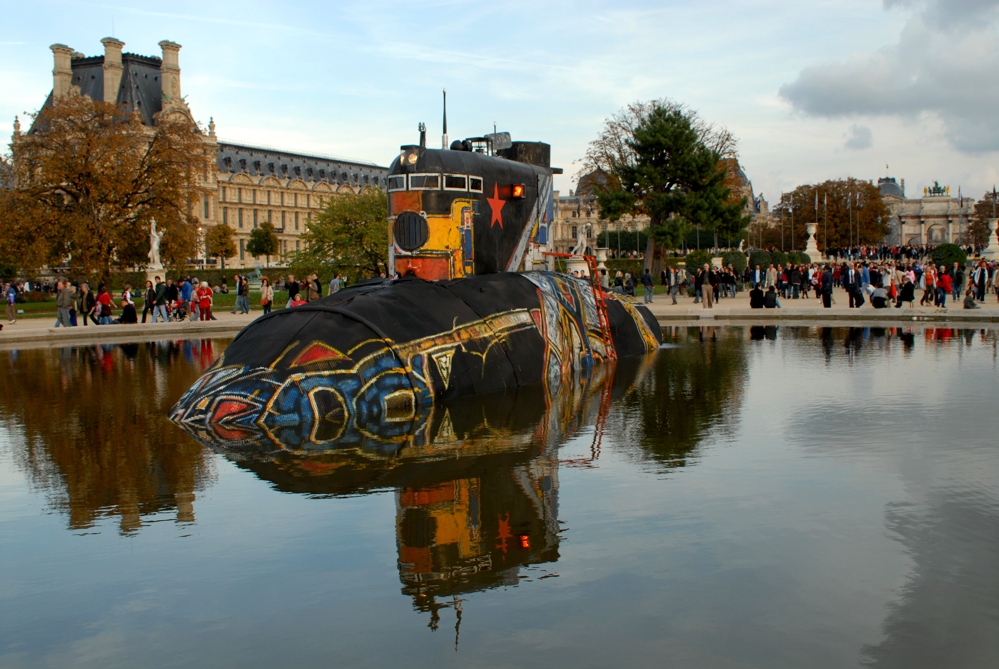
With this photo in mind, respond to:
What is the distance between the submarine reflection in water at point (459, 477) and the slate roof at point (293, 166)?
147648 mm

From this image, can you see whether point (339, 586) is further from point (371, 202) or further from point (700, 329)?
point (371, 202)

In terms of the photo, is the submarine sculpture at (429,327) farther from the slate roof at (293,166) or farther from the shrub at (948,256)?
the slate roof at (293,166)

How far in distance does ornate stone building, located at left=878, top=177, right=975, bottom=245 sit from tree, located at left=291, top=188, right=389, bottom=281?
363 feet

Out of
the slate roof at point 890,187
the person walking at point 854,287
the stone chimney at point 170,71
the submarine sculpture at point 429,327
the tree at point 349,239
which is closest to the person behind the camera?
the submarine sculpture at point 429,327

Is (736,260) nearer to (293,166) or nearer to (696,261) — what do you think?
(696,261)

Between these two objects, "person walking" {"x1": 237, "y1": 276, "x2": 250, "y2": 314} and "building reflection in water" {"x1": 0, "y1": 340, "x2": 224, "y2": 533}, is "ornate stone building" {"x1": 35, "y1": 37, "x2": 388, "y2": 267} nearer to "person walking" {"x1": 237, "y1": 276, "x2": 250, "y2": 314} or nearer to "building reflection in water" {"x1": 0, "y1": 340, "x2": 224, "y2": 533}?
"person walking" {"x1": 237, "y1": 276, "x2": 250, "y2": 314}

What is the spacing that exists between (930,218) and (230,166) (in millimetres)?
114002

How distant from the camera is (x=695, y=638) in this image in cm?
587

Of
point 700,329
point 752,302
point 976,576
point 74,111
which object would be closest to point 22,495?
point 976,576

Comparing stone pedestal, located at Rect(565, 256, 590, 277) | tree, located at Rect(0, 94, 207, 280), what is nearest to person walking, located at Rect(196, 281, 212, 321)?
tree, located at Rect(0, 94, 207, 280)

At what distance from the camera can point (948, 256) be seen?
58375 mm

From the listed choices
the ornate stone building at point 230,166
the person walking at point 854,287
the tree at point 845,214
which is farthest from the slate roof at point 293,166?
the person walking at point 854,287

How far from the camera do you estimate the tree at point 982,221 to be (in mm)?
132250

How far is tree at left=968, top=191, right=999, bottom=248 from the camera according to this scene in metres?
132
